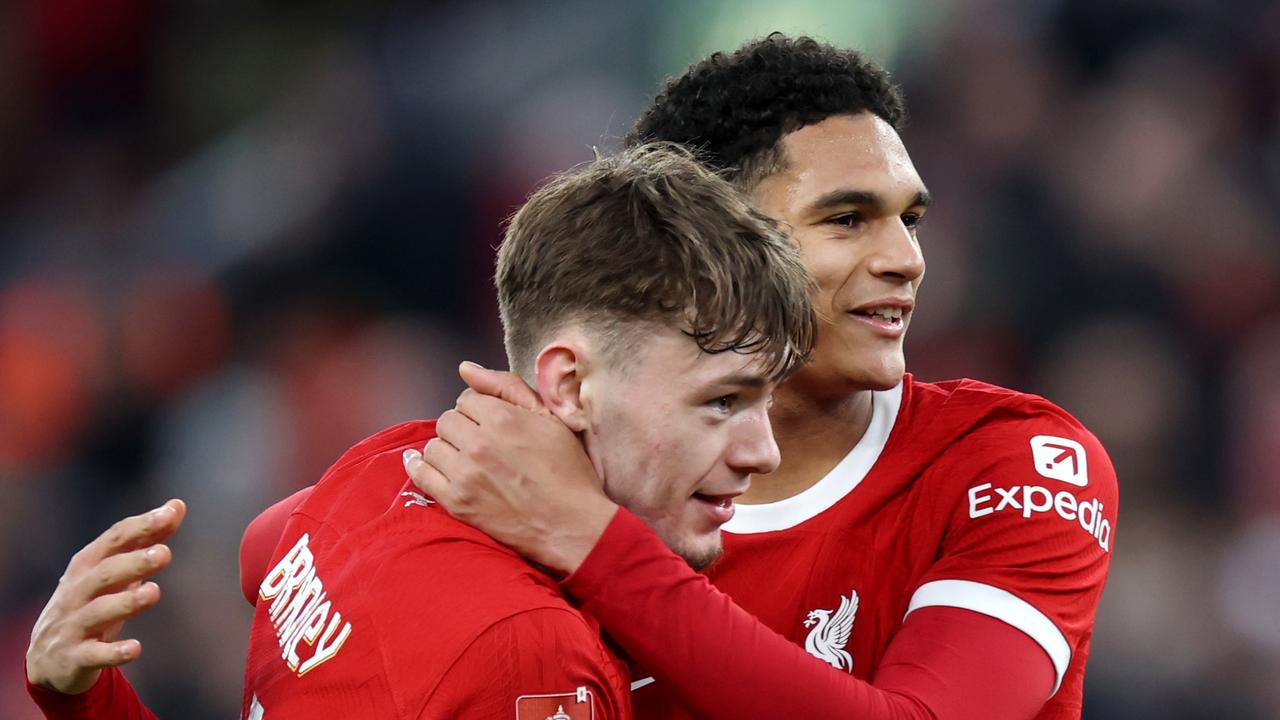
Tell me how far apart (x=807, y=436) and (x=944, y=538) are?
1.33 ft

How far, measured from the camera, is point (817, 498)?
2955mm

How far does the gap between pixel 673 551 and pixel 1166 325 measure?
4.87 metres

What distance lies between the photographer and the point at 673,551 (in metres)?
2.39

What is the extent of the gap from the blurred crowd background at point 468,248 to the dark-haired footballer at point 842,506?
136 inches

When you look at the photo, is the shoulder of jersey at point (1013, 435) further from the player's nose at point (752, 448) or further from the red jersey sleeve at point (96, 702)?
the red jersey sleeve at point (96, 702)

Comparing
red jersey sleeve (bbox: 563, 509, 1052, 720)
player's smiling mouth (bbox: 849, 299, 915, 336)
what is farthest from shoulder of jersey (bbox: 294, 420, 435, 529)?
player's smiling mouth (bbox: 849, 299, 915, 336)

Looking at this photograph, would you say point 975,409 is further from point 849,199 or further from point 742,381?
point 742,381

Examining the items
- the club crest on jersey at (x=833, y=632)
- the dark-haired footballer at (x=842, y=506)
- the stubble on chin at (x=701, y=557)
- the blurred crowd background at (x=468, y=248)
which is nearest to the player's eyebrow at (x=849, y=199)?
the dark-haired footballer at (x=842, y=506)

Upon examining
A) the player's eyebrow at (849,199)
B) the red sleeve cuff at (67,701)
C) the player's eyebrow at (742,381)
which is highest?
Answer: the player's eyebrow at (849,199)

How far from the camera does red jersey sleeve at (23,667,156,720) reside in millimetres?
2469

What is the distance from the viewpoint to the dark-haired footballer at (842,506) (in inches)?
88.4

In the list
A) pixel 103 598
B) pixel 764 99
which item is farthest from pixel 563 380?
pixel 764 99

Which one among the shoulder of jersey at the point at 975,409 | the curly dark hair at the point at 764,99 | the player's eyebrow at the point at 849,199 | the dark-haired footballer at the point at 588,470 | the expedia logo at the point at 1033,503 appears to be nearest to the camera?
the dark-haired footballer at the point at 588,470

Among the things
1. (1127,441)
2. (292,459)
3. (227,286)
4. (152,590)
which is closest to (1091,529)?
(152,590)
